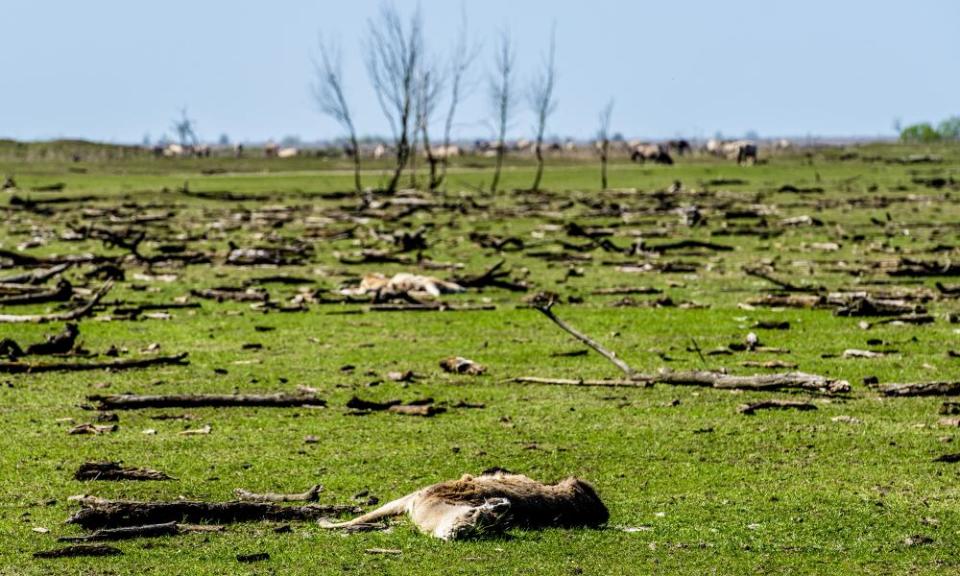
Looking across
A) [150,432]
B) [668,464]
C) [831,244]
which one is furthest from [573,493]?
[831,244]

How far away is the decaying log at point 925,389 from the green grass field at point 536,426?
0.13m

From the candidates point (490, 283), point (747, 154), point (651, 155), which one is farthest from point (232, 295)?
point (651, 155)

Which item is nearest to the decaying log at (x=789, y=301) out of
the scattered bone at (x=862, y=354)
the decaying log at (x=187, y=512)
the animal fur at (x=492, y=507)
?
the scattered bone at (x=862, y=354)

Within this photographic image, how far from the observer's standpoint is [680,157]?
122625mm

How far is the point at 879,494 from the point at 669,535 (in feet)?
6.41

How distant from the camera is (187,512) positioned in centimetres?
893

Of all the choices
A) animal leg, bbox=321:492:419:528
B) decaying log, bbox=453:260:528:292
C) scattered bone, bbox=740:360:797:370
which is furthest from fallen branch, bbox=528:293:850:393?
decaying log, bbox=453:260:528:292

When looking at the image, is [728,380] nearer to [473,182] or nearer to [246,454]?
[246,454]

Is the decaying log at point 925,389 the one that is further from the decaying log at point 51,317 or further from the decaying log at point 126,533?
the decaying log at point 51,317

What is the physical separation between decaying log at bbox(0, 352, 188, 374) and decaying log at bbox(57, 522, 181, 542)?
23.0 ft

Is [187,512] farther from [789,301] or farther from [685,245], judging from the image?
[685,245]

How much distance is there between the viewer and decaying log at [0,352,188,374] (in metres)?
15.1

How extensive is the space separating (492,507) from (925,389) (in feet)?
21.9

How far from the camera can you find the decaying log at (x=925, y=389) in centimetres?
1362
